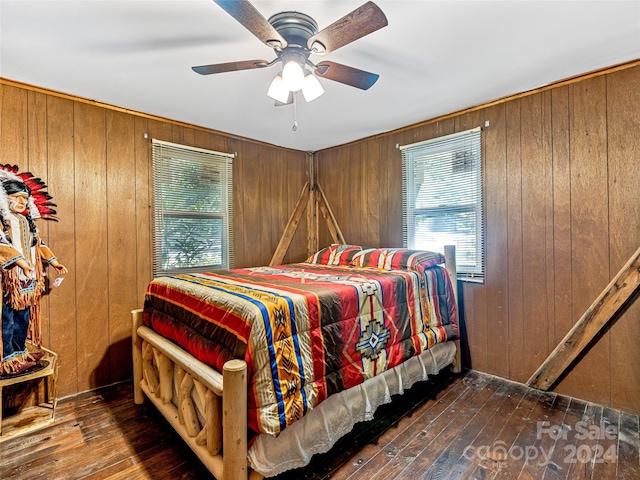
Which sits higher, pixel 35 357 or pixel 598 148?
pixel 598 148

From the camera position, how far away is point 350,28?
1426 millimetres

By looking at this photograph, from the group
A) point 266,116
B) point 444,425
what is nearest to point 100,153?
point 266,116

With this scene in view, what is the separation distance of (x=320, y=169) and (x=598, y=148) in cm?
288

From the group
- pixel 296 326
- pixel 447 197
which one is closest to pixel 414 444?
pixel 296 326

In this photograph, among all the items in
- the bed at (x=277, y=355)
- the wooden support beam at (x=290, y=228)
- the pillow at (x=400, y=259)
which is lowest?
the bed at (x=277, y=355)

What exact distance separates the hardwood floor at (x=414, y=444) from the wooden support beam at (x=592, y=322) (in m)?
0.17

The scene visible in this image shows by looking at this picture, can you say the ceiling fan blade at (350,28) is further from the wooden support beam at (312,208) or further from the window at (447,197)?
the wooden support beam at (312,208)

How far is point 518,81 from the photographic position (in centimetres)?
246

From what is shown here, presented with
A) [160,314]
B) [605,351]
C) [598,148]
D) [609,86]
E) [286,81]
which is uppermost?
[609,86]

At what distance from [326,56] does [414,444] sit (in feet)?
8.25

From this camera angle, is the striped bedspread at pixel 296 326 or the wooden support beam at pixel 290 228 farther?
the wooden support beam at pixel 290 228

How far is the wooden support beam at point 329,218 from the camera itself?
4145mm

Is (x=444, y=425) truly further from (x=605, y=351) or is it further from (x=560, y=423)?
(x=605, y=351)

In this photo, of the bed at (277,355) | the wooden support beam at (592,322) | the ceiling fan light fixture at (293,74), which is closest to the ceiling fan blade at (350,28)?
the ceiling fan light fixture at (293,74)
